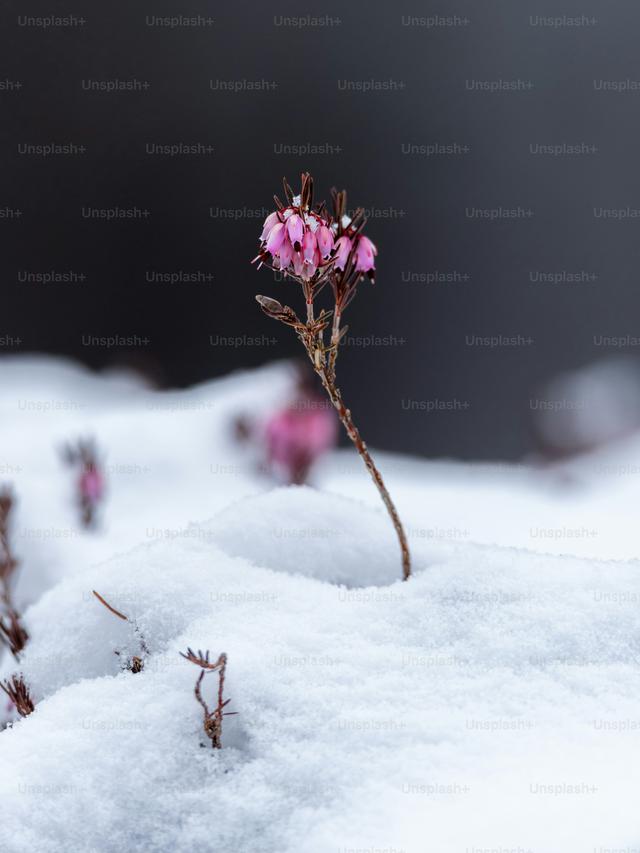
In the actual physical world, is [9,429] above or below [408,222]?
below

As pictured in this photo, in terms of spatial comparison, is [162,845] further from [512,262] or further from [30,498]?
[512,262]

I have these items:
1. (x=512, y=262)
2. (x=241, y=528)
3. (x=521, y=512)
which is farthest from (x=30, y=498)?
(x=512, y=262)

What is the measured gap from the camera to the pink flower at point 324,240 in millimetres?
1178

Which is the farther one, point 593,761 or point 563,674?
point 563,674

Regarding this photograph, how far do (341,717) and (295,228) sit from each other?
796mm

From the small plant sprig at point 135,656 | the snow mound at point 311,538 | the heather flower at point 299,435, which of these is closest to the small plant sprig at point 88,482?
the heather flower at point 299,435

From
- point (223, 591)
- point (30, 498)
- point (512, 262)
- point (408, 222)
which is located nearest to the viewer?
point (223, 591)

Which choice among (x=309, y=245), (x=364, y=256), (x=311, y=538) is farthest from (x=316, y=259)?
(x=311, y=538)

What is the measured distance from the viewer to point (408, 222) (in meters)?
6.45

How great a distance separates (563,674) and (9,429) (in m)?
3.71

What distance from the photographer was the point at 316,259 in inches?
46.6

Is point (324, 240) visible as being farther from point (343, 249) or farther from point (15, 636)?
point (15, 636)

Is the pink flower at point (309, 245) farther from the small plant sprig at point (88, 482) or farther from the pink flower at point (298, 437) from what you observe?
the small plant sprig at point (88, 482)

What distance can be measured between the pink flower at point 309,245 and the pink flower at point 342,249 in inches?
3.5
